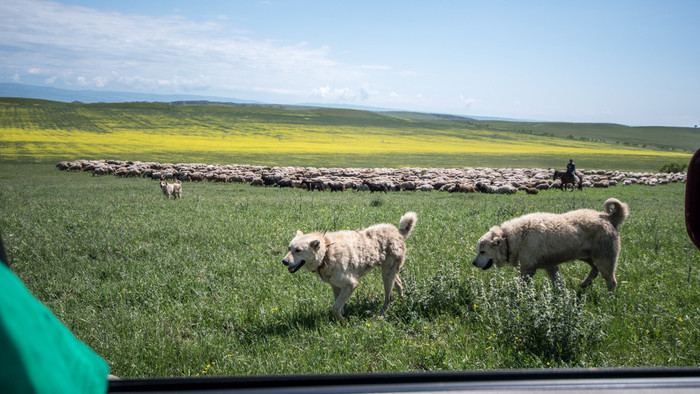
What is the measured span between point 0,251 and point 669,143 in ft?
498

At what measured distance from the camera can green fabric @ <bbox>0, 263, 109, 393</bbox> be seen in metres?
0.78

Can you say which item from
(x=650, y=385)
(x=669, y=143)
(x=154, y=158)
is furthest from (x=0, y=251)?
(x=669, y=143)

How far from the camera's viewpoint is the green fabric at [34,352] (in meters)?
0.78

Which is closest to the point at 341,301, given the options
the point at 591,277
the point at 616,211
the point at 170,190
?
the point at 591,277

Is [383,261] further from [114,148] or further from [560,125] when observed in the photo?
[560,125]

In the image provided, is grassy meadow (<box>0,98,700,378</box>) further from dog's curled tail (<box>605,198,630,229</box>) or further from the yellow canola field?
the yellow canola field

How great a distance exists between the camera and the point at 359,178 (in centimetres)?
3150

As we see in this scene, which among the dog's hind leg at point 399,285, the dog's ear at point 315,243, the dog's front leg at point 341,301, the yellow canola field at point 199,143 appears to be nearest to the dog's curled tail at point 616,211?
the dog's hind leg at point 399,285

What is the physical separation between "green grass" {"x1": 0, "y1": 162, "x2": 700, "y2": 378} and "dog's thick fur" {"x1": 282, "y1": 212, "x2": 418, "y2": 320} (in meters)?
0.38

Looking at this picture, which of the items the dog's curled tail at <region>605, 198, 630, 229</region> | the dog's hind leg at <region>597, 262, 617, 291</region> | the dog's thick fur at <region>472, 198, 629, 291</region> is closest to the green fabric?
the dog's thick fur at <region>472, 198, 629, 291</region>

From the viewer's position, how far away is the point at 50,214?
13.2m

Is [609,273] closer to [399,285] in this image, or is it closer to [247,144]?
[399,285]

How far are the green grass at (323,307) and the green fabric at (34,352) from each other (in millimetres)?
3652

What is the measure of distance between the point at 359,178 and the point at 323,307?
2550 cm
